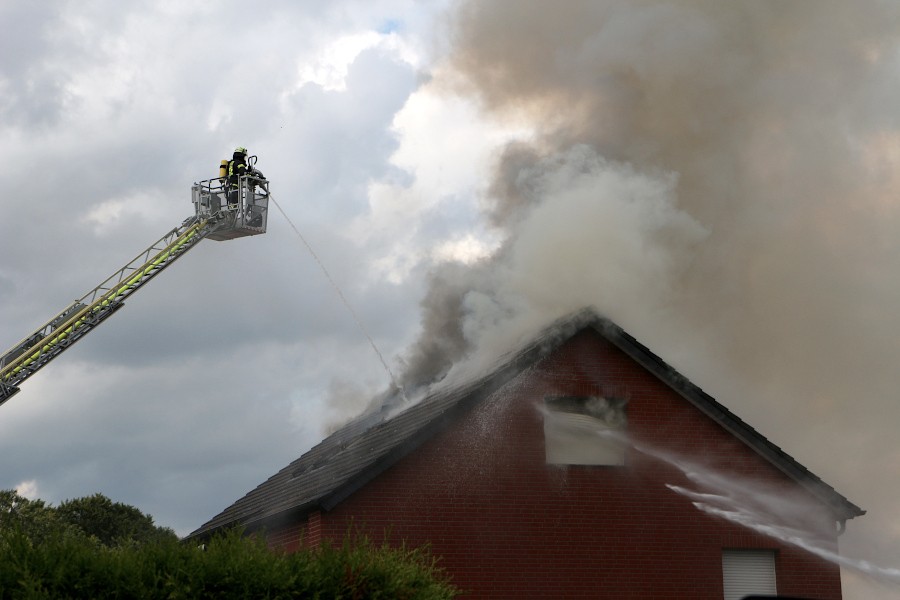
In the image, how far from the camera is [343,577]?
507 inches

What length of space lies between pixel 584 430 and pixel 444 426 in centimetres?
282

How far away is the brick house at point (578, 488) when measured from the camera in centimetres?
1927

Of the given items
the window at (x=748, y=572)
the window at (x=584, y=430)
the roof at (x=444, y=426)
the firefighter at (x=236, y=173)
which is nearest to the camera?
the roof at (x=444, y=426)

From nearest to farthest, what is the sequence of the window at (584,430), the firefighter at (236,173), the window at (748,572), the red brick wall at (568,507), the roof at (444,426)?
the roof at (444,426)
the red brick wall at (568,507)
the window at (584,430)
the window at (748,572)
the firefighter at (236,173)

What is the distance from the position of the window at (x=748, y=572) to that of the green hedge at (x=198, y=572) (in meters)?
9.09

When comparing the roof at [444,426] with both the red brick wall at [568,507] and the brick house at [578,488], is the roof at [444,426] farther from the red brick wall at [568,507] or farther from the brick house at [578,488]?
the red brick wall at [568,507]

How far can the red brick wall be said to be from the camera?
19250 millimetres

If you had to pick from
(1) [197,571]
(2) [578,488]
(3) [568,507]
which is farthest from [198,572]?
(2) [578,488]

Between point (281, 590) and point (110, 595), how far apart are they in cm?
178

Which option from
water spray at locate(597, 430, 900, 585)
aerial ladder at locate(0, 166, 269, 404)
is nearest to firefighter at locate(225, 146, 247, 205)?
aerial ladder at locate(0, 166, 269, 404)

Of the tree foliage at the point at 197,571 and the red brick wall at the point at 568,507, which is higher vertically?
the red brick wall at the point at 568,507

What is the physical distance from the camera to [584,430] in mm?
20828

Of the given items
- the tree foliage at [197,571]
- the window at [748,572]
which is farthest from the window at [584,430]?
the tree foliage at [197,571]

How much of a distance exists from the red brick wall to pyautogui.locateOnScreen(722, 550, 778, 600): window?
8.2 inches
